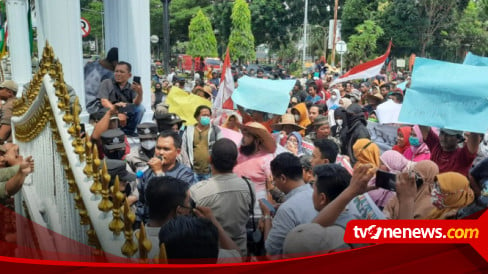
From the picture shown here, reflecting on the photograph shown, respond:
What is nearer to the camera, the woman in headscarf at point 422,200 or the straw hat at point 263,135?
the woman in headscarf at point 422,200

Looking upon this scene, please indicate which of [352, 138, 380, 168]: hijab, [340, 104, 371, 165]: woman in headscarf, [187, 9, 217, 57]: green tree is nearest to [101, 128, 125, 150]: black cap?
[352, 138, 380, 168]: hijab

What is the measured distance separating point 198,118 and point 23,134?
217 centimetres

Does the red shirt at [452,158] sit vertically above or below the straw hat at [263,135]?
below

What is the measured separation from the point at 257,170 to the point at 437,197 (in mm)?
1457

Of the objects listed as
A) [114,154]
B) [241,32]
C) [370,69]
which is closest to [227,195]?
[114,154]

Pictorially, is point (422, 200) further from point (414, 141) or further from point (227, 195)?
point (414, 141)

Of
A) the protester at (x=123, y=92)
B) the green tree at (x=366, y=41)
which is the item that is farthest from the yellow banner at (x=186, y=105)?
the green tree at (x=366, y=41)

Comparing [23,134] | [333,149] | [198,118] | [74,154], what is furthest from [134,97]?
[74,154]

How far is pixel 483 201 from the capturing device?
2191 millimetres

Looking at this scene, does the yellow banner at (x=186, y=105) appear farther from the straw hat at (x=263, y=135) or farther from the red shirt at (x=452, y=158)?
the red shirt at (x=452, y=158)

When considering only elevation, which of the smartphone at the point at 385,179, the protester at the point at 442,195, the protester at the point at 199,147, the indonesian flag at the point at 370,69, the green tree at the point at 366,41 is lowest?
the protester at the point at 199,147

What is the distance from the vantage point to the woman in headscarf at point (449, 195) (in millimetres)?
2230

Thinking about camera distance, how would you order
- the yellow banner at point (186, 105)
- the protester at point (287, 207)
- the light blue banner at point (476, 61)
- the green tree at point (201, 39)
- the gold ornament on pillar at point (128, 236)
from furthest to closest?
the green tree at point (201, 39)
the yellow banner at point (186, 105)
the light blue banner at point (476, 61)
the protester at point (287, 207)
the gold ornament on pillar at point (128, 236)

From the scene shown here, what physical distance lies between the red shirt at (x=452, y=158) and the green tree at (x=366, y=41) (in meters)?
5.57
